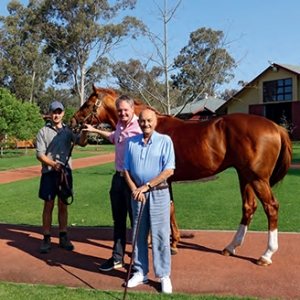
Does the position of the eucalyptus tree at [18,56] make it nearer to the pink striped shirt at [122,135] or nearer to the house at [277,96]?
the house at [277,96]

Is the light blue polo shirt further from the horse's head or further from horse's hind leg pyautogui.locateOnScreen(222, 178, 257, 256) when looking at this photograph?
horse's hind leg pyautogui.locateOnScreen(222, 178, 257, 256)

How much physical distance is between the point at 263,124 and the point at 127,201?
2.01 m

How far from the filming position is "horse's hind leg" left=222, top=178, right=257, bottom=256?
5.25 meters

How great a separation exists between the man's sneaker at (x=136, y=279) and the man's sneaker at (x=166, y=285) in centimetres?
25

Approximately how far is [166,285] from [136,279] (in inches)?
14.2

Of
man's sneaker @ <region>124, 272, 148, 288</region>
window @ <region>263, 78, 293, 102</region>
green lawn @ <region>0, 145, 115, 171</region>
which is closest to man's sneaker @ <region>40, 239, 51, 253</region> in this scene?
man's sneaker @ <region>124, 272, 148, 288</region>

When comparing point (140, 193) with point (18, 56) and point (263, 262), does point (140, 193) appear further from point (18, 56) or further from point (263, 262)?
point (18, 56)

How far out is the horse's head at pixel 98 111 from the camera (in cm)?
541

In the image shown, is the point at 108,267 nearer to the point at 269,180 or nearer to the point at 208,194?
Result: the point at 269,180

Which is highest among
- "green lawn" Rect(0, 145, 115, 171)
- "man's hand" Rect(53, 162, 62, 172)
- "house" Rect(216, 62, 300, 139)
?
"house" Rect(216, 62, 300, 139)

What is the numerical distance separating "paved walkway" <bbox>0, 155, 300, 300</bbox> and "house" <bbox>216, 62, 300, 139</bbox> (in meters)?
28.7

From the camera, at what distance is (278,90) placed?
1406 inches

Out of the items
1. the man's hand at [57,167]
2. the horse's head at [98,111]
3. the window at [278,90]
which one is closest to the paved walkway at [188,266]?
the man's hand at [57,167]

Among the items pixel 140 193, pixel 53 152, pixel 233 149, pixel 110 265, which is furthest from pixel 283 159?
pixel 53 152
